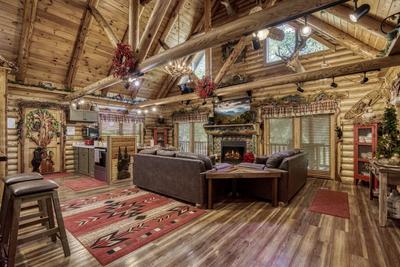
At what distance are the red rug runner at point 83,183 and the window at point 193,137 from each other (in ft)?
14.5

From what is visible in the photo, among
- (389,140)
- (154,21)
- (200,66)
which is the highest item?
(200,66)

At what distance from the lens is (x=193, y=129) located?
29.8ft

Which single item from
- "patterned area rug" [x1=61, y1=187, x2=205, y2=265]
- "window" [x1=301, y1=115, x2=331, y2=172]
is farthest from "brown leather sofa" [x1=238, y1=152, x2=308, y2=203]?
"window" [x1=301, y1=115, x2=331, y2=172]

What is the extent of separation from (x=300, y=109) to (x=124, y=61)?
5101 millimetres

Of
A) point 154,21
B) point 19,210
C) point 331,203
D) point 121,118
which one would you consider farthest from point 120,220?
point 121,118

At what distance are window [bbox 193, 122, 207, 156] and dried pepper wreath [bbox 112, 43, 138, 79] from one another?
5.11 m

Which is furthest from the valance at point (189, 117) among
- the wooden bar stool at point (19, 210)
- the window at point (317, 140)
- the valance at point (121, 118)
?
the wooden bar stool at point (19, 210)

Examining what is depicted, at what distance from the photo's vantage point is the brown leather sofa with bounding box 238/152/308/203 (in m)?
3.59

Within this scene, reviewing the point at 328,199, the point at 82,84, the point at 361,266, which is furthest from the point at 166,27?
the point at 361,266

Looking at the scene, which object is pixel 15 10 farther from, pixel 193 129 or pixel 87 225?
pixel 193 129

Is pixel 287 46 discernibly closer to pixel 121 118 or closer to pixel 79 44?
pixel 79 44

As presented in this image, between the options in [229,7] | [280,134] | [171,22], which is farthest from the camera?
[171,22]

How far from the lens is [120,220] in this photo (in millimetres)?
2984

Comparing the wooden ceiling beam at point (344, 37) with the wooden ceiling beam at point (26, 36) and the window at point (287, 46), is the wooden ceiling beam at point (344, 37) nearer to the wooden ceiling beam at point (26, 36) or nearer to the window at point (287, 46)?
the window at point (287, 46)
